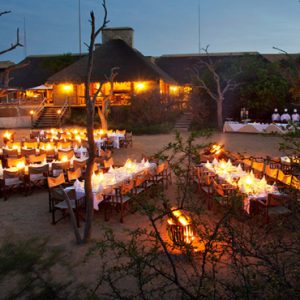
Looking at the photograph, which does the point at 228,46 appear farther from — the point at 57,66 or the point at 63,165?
the point at 63,165

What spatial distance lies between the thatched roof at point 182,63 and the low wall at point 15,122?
52.6 feet

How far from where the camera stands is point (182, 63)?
4016 centimetres

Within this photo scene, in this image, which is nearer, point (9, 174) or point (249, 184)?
point (249, 184)

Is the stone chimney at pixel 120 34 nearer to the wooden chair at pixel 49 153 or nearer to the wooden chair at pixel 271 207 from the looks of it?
the wooden chair at pixel 49 153

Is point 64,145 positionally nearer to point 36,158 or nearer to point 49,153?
point 49,153

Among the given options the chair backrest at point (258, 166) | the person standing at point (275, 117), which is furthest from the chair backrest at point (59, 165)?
the person standing at point (275, 117)

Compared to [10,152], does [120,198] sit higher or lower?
lower

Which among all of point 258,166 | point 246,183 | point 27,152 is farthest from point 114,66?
point 246,183

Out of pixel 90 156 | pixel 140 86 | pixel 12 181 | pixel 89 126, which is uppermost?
pixel 140 86

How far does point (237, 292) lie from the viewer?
9.70 feet

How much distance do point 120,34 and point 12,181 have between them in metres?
27.5

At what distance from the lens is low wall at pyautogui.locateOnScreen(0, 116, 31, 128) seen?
29.5 m

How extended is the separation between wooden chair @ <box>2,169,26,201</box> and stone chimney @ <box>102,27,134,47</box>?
87.7 ft

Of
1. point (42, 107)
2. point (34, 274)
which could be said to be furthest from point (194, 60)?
point (34, 274)
